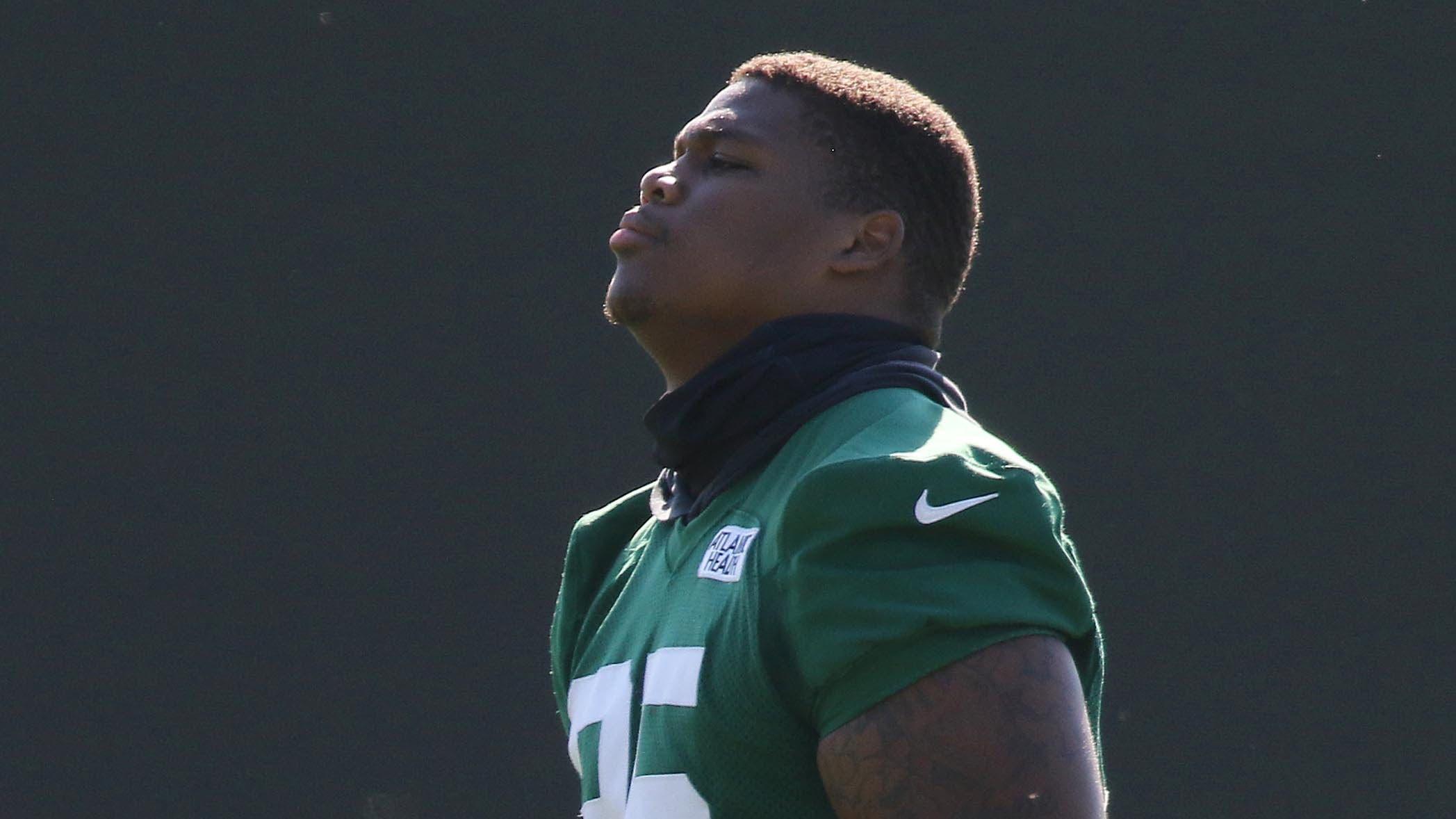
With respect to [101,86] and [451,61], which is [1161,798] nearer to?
[451,61]

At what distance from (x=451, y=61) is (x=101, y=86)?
0.88 meters

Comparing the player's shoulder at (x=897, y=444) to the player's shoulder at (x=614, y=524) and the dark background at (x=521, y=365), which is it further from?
the dark background at (x=521, y=365)

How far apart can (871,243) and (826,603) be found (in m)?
0.69

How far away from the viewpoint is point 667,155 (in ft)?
14.6

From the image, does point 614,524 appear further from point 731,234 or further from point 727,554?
point 727,554

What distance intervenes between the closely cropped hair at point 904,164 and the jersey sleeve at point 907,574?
0.58m

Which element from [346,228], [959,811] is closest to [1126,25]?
[346,228]

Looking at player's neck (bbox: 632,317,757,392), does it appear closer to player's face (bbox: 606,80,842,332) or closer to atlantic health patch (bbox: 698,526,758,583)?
player's face (bbox: 606,80,842,332)

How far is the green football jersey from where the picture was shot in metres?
1.56

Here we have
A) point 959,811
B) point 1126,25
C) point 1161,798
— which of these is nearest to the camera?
point 959,811

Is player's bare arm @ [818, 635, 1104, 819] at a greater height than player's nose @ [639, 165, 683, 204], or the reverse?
player's nose @ [639, 165, 683, 204]

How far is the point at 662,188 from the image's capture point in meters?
2.20

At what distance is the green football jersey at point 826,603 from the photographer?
5.11 ft

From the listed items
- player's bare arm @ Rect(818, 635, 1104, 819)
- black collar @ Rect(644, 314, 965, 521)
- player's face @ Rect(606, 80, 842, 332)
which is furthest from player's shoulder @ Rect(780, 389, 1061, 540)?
player's face @ Rect(606, 80, 842, 332)
